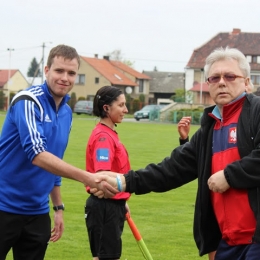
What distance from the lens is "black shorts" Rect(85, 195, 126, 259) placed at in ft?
24.0

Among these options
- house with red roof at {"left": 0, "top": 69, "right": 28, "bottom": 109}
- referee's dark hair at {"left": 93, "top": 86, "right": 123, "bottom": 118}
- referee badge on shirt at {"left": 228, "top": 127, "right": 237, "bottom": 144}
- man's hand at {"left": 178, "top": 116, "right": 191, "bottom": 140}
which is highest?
house with red roof at {"left": 0, "top": 69, "right": 28, "bottom": 109}

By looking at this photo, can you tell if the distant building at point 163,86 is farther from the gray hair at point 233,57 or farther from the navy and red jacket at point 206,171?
the gray hair at point 233,57

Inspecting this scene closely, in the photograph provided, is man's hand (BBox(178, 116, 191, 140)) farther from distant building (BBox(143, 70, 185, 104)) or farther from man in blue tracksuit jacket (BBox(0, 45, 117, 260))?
distant building (BBox(143, 70, 185, 104))

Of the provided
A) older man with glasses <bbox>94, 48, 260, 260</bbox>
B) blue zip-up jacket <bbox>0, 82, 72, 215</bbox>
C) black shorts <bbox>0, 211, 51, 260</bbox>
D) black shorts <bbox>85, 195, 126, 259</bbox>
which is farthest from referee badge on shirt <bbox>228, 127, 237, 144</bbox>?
black shorts <bbox>85, 195, 126, 259</bbox>

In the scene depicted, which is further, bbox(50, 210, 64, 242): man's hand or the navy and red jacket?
bbox(50, 210, 64, 242): man's hand

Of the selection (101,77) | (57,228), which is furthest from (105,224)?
(101,77)

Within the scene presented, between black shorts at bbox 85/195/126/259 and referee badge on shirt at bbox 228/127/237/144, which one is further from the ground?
referee badge on shirt at bbox 228/127/237/144

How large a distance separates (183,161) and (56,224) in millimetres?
1958

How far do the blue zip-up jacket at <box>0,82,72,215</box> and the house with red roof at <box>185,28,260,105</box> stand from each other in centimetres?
8815

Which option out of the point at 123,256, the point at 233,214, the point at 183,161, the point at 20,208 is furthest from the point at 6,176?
the point at 123,256

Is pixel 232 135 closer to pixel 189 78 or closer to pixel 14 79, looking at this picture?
pixel 189 78

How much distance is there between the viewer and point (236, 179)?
15.3 ft

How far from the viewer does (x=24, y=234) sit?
243 inches

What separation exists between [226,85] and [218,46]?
96103 mm
